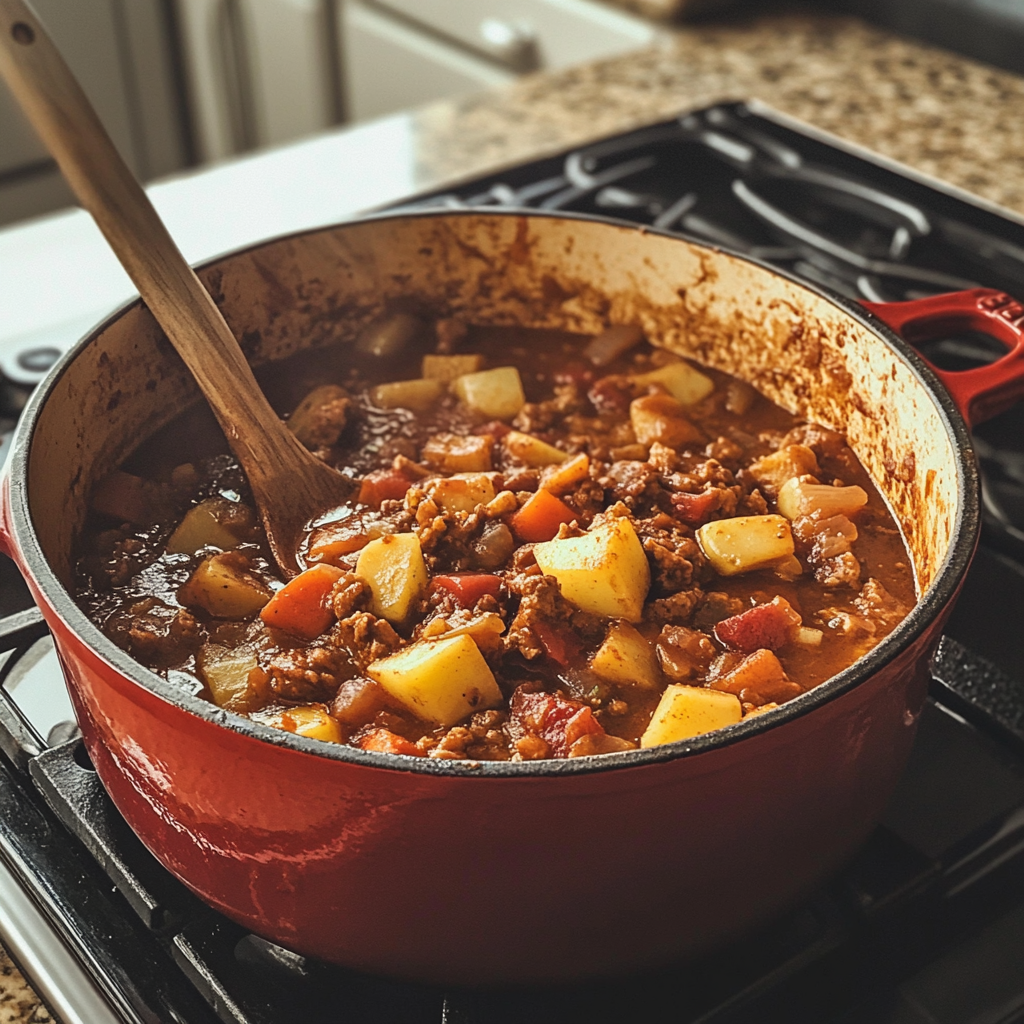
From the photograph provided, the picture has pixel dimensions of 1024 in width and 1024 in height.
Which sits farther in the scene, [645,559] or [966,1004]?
[645,559]

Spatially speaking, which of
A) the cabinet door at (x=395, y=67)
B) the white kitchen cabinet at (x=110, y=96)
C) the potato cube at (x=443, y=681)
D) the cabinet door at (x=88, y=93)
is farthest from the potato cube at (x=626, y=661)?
the white kitchen cabinet at (x=110, y=96)

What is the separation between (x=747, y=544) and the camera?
60.6 inches

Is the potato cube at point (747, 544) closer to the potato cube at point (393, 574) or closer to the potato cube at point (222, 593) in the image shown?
the potato cube at point (393, 574)

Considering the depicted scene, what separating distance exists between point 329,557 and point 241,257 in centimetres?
49

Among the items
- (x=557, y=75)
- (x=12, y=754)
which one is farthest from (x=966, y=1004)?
(x=557, y=75)

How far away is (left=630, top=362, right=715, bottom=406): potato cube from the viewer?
1901mm

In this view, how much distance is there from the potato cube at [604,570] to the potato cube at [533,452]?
Result: 272 mm

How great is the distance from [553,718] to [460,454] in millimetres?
540

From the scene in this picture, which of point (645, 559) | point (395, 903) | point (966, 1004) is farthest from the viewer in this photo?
point (645, 559)

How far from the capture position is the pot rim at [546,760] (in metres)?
0.90

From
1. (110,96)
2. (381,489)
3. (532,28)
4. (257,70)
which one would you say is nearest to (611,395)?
(381,489)

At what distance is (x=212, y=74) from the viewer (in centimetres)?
448

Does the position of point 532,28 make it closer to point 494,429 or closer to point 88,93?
point 88,93

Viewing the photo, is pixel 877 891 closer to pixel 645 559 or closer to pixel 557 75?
pixel 645 559
